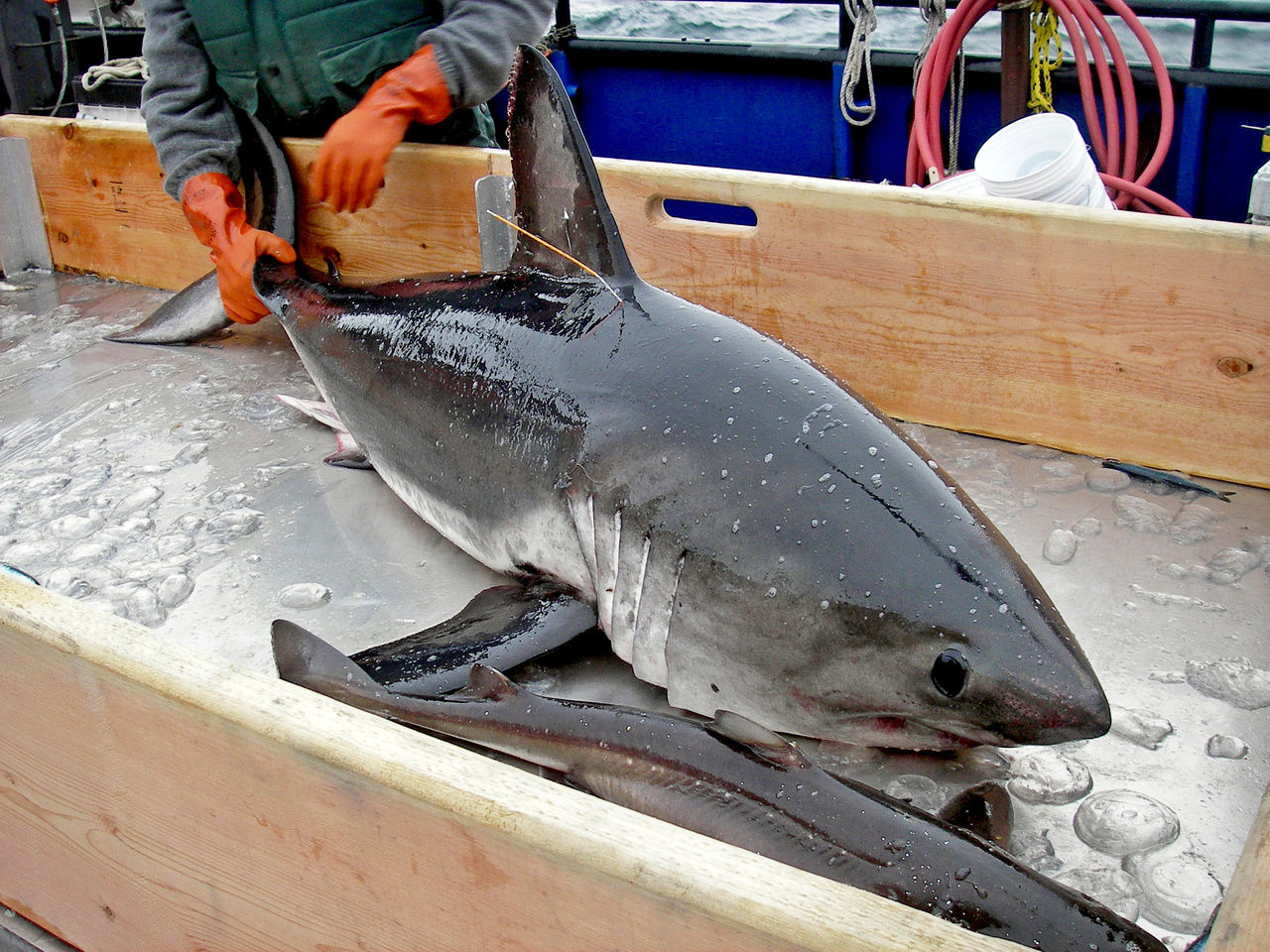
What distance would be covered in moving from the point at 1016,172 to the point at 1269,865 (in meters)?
2.99

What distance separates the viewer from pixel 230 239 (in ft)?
10.2

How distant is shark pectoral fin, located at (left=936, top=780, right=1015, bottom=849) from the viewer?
142 cm

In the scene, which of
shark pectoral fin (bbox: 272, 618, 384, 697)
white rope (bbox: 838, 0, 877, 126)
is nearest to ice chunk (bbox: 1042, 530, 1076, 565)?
shark pectoral fin (bbox: 272, 618, 384, 697)

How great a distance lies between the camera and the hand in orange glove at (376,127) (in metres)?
2.95

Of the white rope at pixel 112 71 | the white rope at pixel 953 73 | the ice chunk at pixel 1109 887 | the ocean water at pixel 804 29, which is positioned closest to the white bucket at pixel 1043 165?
the white rope at pixel 953 73

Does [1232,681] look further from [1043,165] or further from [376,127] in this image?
[376,127]

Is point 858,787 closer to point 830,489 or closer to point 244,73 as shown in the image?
point 830,489

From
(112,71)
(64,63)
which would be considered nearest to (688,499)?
(112,71)

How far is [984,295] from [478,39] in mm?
1547

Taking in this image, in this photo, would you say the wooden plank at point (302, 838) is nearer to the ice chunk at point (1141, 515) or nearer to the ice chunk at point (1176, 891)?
the ice chunk at point (1176, 891)

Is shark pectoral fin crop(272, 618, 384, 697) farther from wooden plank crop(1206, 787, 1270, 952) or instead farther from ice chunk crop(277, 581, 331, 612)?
wooden plank crop(1206, 787, 1270, 952)

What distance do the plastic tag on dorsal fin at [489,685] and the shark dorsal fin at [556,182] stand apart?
82cm

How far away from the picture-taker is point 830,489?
5.25 ft

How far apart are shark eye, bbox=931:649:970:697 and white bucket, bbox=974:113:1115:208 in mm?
2061
